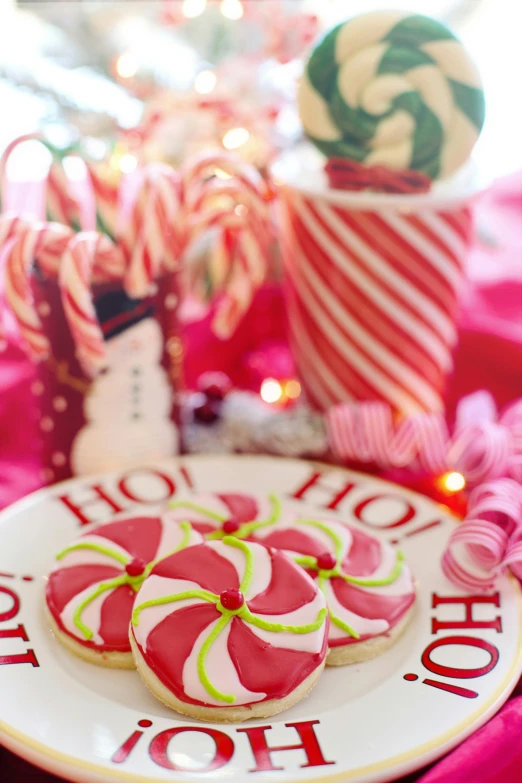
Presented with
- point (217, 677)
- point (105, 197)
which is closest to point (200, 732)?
point (217, 677)

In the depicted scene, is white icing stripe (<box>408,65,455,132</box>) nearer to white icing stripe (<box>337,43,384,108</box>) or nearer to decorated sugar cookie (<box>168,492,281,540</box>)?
white icing stripe (<box>337,43,384,108</box>)

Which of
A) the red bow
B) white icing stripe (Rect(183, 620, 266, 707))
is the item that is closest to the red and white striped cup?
the red bow

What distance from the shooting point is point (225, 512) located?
3.27 feet

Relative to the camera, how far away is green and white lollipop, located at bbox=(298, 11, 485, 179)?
1.06 metres

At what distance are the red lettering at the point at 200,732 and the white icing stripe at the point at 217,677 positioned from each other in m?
0.02

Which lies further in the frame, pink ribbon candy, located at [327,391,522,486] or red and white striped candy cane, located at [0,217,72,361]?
pink ribbon candy, located at [327,391,522,486]

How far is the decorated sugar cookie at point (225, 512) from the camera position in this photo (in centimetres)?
96

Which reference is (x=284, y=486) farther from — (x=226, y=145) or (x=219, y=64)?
(x=219, y=64)

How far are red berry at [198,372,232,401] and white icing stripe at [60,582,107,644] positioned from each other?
0.46m

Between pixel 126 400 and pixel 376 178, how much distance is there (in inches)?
16.8

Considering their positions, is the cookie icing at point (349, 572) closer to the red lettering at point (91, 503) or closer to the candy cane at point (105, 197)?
the red lettering at point (91, 503)

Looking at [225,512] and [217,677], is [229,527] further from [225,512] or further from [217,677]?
[217,677]

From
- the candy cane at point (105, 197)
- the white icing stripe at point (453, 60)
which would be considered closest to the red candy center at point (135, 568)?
the candy cane at point (105, 197)

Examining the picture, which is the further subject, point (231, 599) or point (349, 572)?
point (349, 572)
